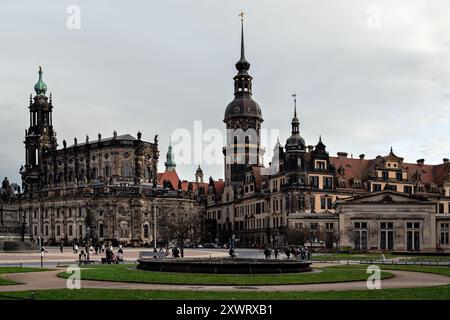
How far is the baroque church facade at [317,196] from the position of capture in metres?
92.5

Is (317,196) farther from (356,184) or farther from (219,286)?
(219,286)

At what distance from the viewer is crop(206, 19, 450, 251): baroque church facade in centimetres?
9250

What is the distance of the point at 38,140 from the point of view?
152 m

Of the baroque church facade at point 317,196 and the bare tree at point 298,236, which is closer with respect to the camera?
the baroque church facade at point 317,196

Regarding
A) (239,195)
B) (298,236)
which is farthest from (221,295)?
(239,195)

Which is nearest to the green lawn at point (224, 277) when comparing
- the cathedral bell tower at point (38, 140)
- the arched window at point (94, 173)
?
the arched window at point (94, 173)

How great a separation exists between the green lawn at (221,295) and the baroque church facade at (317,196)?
62.4 m

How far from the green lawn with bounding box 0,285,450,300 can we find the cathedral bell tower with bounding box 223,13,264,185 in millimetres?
105274

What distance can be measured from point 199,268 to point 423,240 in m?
60.3

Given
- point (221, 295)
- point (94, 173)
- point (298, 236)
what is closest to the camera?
point (221, 295)

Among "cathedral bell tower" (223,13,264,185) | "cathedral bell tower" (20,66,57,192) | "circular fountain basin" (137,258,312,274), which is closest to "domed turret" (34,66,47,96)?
"cathedral bell tower" (20,66,57,192)

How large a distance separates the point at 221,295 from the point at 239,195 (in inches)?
4110

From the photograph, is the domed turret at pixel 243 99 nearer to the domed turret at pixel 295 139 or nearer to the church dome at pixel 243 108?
the church dome at pixel 243 108

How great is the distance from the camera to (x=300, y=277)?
37000 mm
